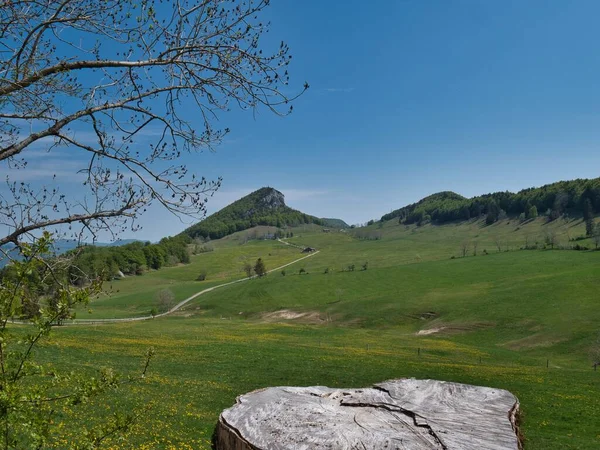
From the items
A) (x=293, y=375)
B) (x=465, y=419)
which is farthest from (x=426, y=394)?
(x=293, y=375)

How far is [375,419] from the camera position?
565 cm

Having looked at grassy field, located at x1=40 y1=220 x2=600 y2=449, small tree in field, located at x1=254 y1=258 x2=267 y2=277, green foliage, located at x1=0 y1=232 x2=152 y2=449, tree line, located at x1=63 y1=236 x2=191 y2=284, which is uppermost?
tree line, located at x1=63 y1=236 x2=191 y2=284

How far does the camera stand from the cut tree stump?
16.3 ft

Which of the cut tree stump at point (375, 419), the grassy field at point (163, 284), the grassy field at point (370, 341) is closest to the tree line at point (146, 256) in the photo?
the grassy field at point (163, 284)

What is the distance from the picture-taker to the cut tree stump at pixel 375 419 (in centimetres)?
496

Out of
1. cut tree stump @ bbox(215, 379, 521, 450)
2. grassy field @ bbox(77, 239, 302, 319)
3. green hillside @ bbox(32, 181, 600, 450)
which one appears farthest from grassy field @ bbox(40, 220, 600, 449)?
cut tree stump @ bbox(215, 379, 521, 450)

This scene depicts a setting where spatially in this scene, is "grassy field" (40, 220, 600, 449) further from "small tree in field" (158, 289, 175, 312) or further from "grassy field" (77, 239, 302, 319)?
"small tree in field" (158, 289, 175, 312)

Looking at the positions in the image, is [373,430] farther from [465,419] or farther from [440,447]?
[465,419]

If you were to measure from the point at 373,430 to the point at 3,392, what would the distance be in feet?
13.6

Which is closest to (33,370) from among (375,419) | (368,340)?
(375,419)

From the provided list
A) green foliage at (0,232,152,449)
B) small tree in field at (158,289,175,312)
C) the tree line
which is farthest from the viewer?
the tree line

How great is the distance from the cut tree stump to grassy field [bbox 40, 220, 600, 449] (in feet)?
9.57

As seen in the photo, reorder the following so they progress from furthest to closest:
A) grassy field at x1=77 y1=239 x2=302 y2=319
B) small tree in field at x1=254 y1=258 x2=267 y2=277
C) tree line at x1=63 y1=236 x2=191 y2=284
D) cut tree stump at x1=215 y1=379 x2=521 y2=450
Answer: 1. tree line at x1=63 y1=236 x2=191 y2=284
2. small tree in field at x1=254 y1=258 x2=267 y2=277
3. grassy field at x1=77 y1=239 x2=302 y2=319
4. cut tree stump at x1=215 y1=379 x2=521 y2=450

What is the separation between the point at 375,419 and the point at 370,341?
1644 inches
